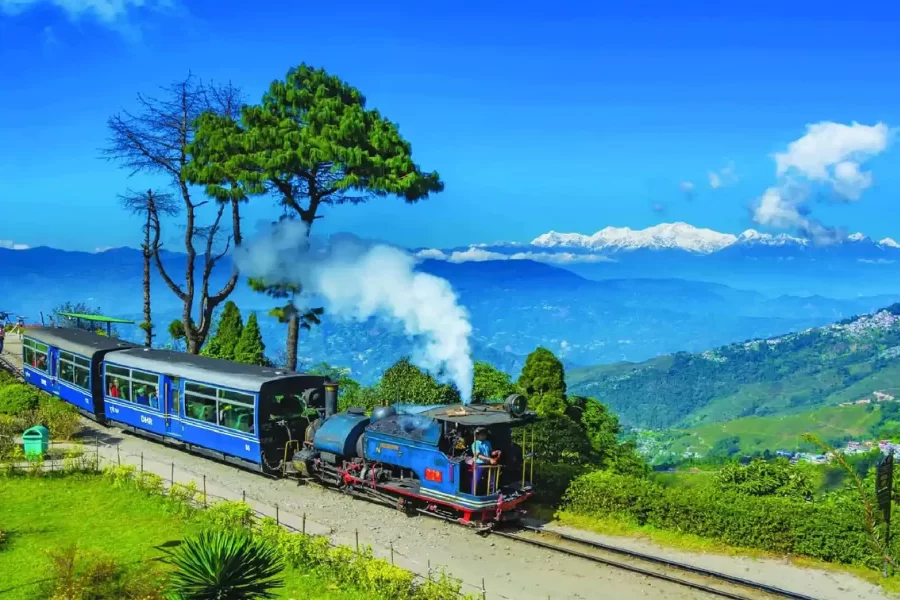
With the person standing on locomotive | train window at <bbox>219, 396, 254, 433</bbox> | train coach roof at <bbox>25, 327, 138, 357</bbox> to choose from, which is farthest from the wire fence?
train coach roof at <bbox>25, 327, 138, 357</bbox>

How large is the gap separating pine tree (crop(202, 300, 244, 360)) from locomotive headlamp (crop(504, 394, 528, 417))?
21.8 metres

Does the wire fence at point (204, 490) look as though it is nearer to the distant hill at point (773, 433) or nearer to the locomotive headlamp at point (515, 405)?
the locomotive headlamp at point (515, 405)

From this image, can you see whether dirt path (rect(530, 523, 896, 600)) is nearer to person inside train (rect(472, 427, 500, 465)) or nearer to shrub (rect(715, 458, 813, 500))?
person inside train (rect(472, 427, 500, 465))

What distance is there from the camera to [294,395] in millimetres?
21781

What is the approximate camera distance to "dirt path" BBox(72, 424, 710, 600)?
46.7 feet

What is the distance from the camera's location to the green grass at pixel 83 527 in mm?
13845

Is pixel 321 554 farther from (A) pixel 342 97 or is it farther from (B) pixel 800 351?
(B) pixel 800 351

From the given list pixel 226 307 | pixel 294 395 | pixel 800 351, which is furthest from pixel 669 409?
pixel 294 395

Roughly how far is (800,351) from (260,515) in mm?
197968

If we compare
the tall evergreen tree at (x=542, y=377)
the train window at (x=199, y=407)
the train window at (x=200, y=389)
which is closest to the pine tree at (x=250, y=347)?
the train window at (x=199, y=407)

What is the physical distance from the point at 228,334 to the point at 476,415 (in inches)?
893

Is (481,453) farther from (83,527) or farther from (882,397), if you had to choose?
(882,397)

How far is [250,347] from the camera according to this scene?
115ft

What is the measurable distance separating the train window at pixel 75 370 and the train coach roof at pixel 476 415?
1588 centimetres
